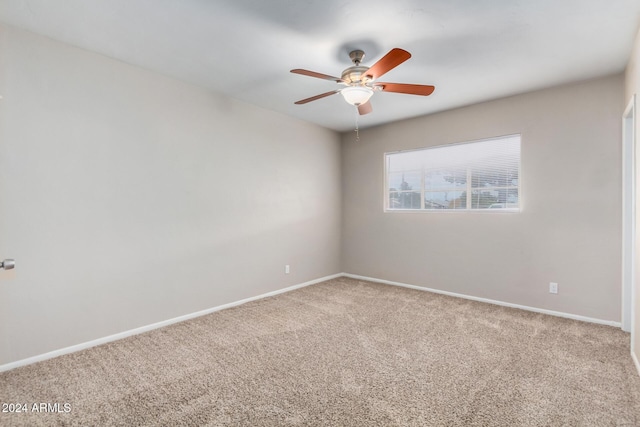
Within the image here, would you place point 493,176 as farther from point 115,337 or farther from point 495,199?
point 115,337

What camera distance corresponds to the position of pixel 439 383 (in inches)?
81.9

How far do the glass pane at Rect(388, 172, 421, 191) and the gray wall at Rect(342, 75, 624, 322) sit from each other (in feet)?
1.34

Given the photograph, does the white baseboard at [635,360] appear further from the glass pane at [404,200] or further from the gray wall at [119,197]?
the gray wall at [119,197]

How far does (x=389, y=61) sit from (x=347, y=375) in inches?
85.8

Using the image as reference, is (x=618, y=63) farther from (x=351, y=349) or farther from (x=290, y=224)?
(x=290, y=224)

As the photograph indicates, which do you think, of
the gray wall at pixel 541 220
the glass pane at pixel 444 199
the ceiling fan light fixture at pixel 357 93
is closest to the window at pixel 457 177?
the glass pane at pixel 444 199

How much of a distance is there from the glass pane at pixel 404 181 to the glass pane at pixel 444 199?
221 mm

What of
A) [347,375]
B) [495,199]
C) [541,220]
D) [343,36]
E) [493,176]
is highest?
[343,36]

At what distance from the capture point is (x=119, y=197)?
110 inches

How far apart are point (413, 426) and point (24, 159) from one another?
3.18 meters

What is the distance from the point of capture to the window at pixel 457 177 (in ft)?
12.3

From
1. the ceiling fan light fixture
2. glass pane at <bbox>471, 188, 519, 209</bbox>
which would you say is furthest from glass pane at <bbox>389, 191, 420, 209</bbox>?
the ceiling fan light fixture

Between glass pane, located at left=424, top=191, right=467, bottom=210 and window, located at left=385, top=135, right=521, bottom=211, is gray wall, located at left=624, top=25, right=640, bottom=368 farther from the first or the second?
glass pane, located at left=424, top=191, right=467, bottom=210

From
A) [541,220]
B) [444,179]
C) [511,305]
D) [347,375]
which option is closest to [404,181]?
[444,179]
